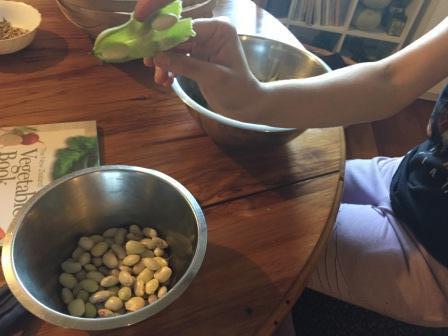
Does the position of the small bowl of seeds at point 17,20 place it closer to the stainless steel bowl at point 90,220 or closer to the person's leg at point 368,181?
the stainless steel bowl at point 90,220

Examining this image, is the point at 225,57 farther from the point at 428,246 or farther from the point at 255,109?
the point at 428,246

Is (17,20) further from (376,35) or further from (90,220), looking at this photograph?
(376,35)

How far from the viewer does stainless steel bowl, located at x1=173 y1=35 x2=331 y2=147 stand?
1.87 ft

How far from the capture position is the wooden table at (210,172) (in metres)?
0.45

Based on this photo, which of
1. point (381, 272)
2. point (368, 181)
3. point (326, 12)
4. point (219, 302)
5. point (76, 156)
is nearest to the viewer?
point (219, 302)

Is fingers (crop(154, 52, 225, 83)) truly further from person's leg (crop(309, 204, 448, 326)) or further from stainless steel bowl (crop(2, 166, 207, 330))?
person's leg (crop(309, 204, 448, 326))

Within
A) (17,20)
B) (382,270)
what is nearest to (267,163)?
(382,270)

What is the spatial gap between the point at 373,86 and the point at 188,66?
344 millimetres

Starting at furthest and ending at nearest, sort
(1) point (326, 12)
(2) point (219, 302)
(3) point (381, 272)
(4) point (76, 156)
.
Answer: (1) point (326, 12) → (3) point (381, 272) → (4) point (76, 156) → (2) point (219, 302)

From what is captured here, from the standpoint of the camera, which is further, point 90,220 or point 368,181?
point 368,181

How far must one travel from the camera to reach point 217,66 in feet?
1.61

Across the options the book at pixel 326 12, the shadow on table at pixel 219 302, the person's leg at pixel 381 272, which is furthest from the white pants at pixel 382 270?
the book at pixel 326 12

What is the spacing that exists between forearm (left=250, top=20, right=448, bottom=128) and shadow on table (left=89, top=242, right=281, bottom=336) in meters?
0.26

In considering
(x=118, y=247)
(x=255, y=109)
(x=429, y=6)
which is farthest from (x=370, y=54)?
(x=118, y=247)
